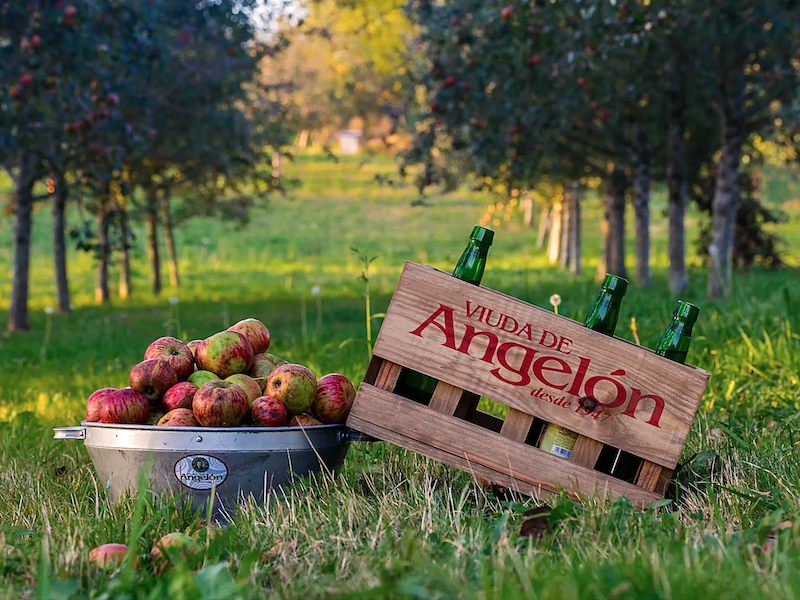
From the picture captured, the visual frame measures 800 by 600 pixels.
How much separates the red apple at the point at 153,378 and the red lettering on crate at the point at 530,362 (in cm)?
101

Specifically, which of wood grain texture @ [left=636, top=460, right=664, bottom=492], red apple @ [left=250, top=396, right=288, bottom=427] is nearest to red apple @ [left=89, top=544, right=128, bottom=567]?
red apple @ [left=250, top=396, right=288, bottom=427]

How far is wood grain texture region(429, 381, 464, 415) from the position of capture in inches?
124

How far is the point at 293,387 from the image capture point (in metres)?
3.29

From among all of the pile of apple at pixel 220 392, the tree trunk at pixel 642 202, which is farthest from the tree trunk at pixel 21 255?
the pile of apple at pixel 220 392

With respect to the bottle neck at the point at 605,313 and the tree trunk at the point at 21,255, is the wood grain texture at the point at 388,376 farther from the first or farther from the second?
the tree trunk at the point at 21,255

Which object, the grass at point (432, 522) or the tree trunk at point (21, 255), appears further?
the tree trunk at point (21, 255)

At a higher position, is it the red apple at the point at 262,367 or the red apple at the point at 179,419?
the red apple at the point at 262,367

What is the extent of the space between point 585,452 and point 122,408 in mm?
1634

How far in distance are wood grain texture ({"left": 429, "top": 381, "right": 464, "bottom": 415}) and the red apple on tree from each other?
1.00 meters

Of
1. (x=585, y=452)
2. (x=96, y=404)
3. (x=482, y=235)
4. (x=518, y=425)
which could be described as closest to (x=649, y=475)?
(x=585, y=452)

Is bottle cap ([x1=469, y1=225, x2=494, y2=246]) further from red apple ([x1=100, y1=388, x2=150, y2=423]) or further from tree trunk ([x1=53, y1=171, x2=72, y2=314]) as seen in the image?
tree trunk ([x1=53, y1=171, x2=72, y2=314])

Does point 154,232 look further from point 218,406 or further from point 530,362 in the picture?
point 530,362

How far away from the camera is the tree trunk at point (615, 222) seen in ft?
49.8

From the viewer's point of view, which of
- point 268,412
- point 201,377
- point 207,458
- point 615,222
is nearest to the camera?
point 207,458
